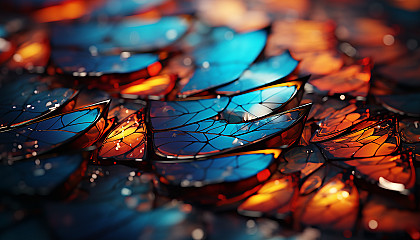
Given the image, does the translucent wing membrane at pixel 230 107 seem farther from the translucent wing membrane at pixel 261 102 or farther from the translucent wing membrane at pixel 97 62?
the translucent wing membrane at pixel 97 62

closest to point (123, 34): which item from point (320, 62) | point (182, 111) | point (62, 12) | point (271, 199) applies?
point (62, 12)

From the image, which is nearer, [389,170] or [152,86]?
[389,170]

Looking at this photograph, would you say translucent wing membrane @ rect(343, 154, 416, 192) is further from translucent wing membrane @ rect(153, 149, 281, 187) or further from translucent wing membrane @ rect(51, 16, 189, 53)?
translucent wing membrane @ rect(51, 16, 189, 53)

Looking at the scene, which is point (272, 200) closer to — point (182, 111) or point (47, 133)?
point (182, 111)

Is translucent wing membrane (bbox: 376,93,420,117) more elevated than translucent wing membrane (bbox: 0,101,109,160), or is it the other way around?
translucent wing membrane (bbox: 0,101,109,160)

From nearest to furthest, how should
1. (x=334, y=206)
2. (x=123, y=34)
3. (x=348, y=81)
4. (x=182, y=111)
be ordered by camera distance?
(x=334, y=206) → (x=182, y=111) → (x=348, y=81) → (x=123, y=34)

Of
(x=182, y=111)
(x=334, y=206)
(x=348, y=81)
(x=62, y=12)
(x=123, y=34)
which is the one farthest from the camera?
(x=62, y=12)

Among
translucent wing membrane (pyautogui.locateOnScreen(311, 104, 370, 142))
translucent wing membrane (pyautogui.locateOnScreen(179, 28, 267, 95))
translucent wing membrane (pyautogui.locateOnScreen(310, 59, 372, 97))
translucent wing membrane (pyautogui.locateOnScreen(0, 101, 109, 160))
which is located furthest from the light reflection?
translucent wing membrane (pyautogui.locateOnScreen(0, 101, 109, 160))

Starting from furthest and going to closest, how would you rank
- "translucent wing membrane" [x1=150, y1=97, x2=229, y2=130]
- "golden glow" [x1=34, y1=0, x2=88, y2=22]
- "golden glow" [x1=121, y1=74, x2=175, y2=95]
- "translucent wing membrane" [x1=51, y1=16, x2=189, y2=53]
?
"golden glow" [x1=34, y1=0, x2=88, y2=22], "translucent wing membrane" [x1=51, y1=16, x2=189, y2=53], "golden glow" [x1=121, y1=74, x2=175, y2=95], "translucent wing membrane" [x1=150, y1=97, x2=229, y2=130]
